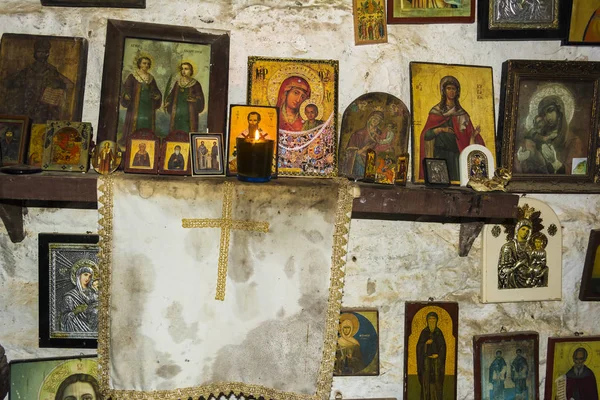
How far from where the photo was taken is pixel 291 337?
1712mm

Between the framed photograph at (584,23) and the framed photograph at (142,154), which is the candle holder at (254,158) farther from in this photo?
the framed photograph at (584,23)

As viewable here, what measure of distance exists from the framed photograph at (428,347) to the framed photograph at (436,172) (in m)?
0.42

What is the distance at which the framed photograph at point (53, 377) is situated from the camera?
Result: 1902 millimetres

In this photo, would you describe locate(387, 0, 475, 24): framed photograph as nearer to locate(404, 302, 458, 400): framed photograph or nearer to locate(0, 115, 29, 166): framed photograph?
locate(404, 302, 458, 400): framed photograph

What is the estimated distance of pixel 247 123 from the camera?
5.80 ft

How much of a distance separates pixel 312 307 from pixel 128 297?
0.48 meters

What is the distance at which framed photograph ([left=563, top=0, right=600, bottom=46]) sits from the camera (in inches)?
76.6

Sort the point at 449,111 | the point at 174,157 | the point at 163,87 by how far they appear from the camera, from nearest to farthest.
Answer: the point at 174,157, the point at 163,87, the point at 449,111

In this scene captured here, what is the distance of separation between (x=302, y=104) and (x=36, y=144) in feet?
2.46

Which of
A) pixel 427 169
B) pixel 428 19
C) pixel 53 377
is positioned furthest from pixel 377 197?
pixel 53 377

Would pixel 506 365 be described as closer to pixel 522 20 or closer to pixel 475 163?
pixel 475 163

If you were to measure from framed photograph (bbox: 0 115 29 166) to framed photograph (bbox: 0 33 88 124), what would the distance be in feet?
0.17

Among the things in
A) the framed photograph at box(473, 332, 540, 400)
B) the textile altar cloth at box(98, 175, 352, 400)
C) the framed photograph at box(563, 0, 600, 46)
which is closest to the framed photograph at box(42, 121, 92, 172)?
the textile altar cloth at box(98, 175, 352, 400)

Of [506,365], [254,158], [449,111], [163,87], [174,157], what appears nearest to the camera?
[254,158]
